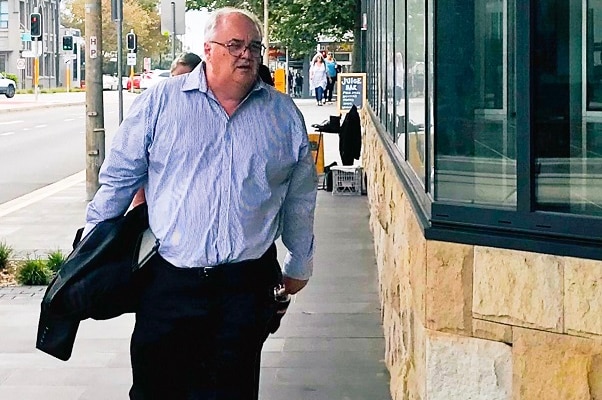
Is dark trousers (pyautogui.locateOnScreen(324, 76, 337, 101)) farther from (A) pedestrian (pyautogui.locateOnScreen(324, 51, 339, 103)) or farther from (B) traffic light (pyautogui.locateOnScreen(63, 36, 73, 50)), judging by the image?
(B) traffic light (pyautogui.locateOnScreen(63, 36, 73, 50))

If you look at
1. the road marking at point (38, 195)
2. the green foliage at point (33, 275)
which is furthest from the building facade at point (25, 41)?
the green foliage at point (33, 275)

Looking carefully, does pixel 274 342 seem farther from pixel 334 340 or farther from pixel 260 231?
pixel 260 231

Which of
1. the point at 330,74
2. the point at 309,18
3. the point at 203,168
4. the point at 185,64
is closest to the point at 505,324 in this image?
the point at 203,168

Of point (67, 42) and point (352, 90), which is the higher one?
point (67, 42)

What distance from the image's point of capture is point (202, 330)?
4133 mm

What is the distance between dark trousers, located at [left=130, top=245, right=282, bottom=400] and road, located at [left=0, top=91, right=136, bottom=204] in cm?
1239

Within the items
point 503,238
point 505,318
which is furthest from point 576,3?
point 505,318

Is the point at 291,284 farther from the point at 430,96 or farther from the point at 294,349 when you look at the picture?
the point at 294,349

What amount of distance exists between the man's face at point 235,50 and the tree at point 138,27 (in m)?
80.2

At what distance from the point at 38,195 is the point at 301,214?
41.6 feet

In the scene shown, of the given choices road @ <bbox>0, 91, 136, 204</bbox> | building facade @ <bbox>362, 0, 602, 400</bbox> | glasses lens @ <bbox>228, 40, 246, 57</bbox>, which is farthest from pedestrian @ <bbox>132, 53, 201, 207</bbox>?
road @ <bbox>0, 91, 136, 204</bbox>

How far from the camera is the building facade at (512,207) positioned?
3334 mm

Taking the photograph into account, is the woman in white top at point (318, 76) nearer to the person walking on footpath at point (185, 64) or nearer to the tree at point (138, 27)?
the person walking on footpath at point (185, 64)

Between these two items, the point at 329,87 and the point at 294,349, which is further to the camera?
the point at 329,87
